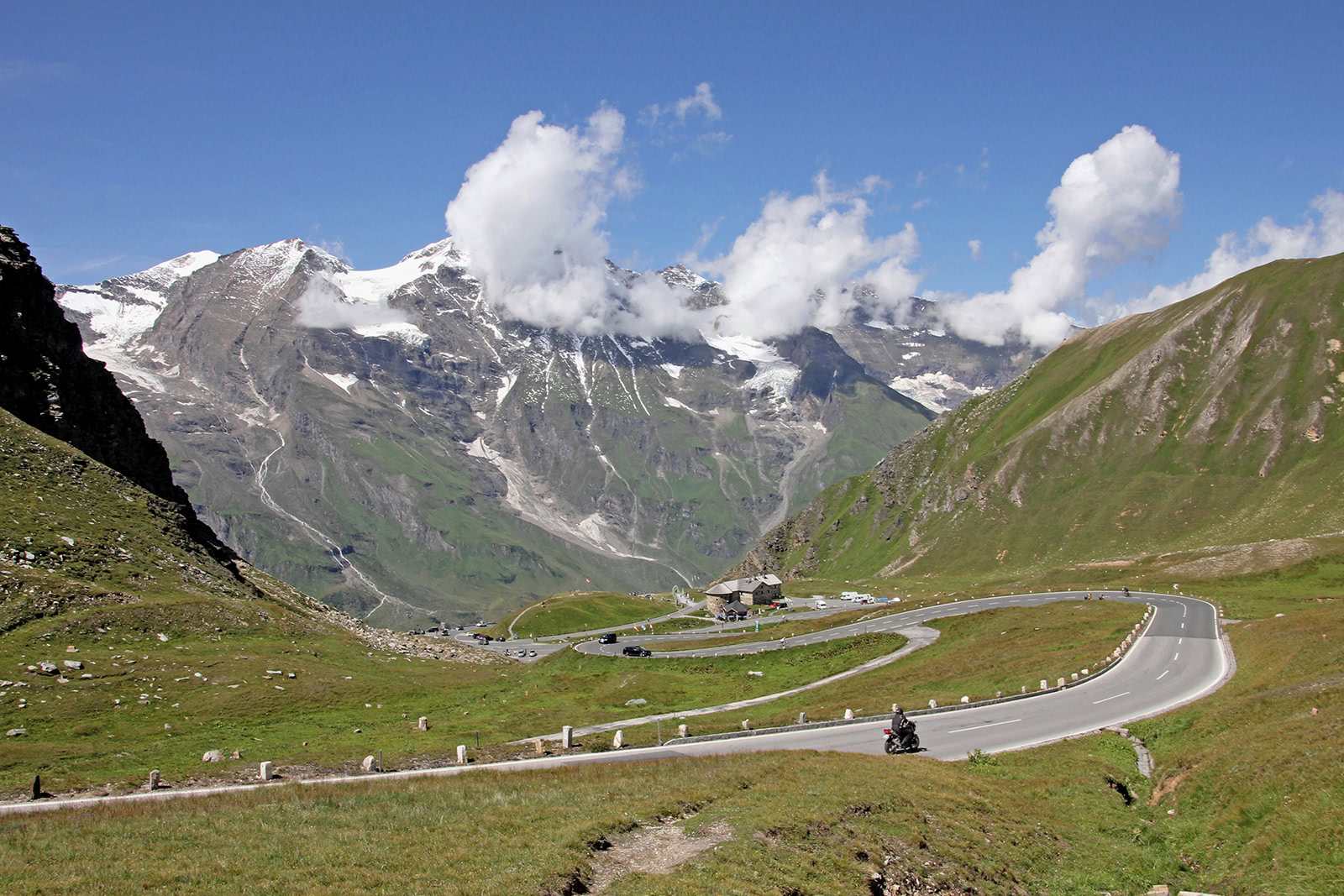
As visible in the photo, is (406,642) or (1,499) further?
(406,642)

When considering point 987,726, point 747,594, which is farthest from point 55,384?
point 747,594

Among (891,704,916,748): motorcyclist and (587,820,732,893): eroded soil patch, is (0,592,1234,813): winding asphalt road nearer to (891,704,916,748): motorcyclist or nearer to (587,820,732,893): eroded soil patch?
(891,704,916,748): motorcyclist

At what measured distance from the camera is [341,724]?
167 ft

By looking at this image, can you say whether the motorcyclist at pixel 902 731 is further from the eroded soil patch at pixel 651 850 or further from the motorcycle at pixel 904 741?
the eroded soil patch at pixel 651 850

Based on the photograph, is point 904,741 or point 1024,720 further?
point 1024,720

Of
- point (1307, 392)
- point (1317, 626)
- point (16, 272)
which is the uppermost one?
point (16, 272)

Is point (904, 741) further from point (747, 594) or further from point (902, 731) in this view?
point (747, 594)

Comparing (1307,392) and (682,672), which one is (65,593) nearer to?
(682,672)

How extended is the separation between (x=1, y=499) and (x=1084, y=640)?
9253cm

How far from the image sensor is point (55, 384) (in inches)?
3637

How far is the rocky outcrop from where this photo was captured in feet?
290

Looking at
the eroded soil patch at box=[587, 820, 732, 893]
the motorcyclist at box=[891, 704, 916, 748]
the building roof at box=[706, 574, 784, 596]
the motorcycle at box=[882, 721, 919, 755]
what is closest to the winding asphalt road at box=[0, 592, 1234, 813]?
the motorcycle at box=[882, 721, 919, 755]

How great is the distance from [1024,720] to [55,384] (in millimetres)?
103235

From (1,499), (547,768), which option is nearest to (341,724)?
(547,768)
